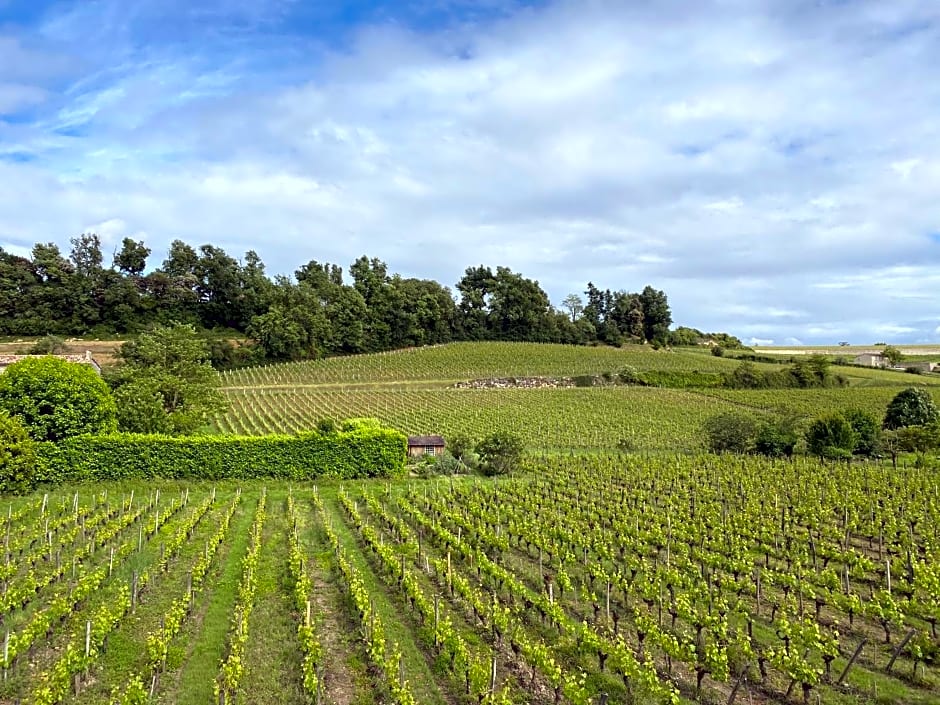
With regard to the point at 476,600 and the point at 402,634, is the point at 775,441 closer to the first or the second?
the point at 476,600

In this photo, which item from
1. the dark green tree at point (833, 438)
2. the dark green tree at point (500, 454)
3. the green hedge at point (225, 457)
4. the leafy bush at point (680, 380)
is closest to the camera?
the green hedge at point (225, 457)

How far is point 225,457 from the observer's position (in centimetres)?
2614

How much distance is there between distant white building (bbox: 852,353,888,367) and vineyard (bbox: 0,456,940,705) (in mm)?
70550

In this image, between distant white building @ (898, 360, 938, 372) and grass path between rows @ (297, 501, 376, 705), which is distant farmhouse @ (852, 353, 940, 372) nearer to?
distant white building @ (898, 360, 938, 372)

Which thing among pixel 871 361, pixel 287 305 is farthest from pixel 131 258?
pixel 871 361

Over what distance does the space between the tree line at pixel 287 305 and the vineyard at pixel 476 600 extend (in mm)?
57864

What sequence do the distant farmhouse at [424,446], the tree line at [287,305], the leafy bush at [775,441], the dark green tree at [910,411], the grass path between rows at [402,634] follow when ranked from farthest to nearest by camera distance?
the tree line at [287,305], the dark green tree at [910,411], the leafy bush at [775,441], the distant farmhouse at [424,446], the grass path between rows at [402,634]

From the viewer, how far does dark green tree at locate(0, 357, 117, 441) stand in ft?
79.5

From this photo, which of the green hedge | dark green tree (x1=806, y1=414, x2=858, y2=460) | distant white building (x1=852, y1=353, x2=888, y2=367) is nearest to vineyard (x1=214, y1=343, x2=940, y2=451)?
dark green tree (x1=806, y1=414, x2=858, y2=460)

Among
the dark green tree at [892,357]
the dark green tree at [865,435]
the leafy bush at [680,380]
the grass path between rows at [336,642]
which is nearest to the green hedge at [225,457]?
the grass path between rows at [336,642]

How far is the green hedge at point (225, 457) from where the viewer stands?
24828 millimetres

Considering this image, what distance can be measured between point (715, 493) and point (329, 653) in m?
17.3

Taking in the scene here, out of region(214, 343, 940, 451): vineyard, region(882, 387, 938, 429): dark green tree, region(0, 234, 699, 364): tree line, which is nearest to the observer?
region(882, 387, 938, 429): dark green tree

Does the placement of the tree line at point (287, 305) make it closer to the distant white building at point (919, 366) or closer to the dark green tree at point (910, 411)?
the distant white building at point (919, 366)
